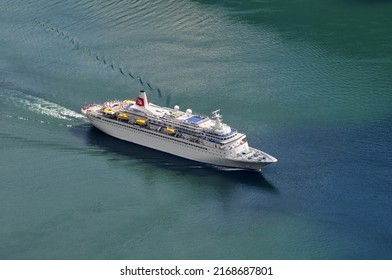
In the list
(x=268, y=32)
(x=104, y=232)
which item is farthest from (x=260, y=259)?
(x=268, y=32)

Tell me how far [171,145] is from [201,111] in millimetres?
10017

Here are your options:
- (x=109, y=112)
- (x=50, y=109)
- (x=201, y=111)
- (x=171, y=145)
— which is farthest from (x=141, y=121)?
(x=50, y=109)

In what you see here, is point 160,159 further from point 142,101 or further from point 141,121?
point 142,101

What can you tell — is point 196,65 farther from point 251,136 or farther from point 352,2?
point 352,2

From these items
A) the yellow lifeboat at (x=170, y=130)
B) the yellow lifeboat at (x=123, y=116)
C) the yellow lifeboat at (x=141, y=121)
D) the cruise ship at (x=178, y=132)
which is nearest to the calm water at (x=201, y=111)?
the cruise ship at (x=178, y=132)

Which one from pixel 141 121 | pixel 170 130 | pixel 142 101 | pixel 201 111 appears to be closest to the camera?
pixel 170 130

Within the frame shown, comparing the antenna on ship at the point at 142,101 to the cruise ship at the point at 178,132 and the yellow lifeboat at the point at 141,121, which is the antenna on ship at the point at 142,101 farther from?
the yellow lifeboat at the point at 141,121

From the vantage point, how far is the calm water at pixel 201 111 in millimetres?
68106

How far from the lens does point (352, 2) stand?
127375 mm

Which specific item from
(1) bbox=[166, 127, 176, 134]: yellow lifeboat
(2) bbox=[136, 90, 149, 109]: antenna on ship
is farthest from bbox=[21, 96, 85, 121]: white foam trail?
(1) bbox=[166, 127, 176, 134]: yellow lifeboat

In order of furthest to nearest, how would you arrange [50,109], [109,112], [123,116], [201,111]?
[50,109]
[201,111]
[109,112]
[123,116]

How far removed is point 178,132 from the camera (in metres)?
83.3

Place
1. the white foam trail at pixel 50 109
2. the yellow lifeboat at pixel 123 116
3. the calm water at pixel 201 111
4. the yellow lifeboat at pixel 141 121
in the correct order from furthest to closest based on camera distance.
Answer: the white foam trail at pixel 50 109 < the yellow lifeboat at pixel 123 116 < the yellow lifeboat at pixel 141 121 < the calm water at pixel 201 111

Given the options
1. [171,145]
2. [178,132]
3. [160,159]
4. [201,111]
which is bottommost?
[160,159]
